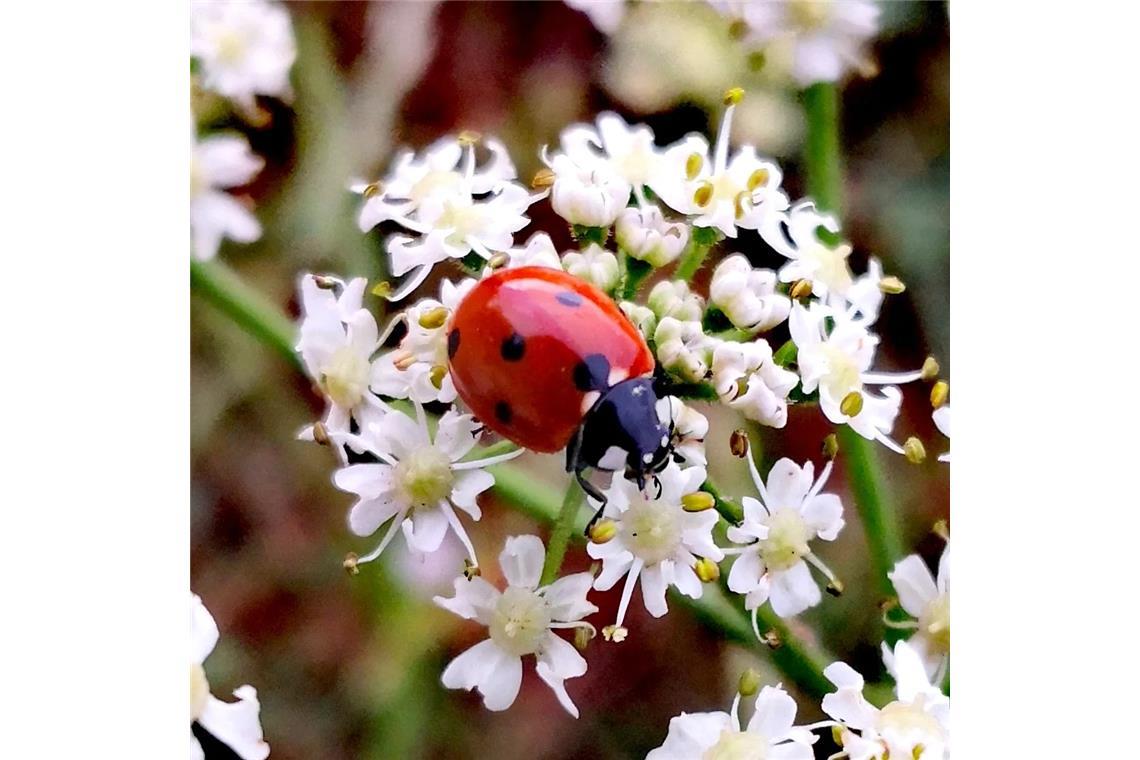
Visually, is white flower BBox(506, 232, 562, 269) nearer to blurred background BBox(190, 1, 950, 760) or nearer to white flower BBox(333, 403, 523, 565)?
blurred background BBox(190, 1, 950, 760)

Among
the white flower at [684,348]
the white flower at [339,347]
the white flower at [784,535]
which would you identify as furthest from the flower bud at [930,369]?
the white flower at [339,347]

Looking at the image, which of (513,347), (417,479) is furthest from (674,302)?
(417,479)

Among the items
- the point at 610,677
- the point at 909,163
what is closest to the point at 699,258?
A: the point at 909,163

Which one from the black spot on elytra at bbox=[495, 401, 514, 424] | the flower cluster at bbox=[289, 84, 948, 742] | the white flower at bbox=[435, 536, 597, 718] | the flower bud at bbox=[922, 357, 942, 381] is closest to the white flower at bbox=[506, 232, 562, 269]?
the flower cluster at bbox=[289, 84, 948, 742]

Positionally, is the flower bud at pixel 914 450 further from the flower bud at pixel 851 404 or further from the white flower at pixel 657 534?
the white flower at pixel 657 534

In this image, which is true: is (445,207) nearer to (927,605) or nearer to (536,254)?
(536,254)

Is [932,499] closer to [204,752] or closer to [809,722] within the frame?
[809,722]
